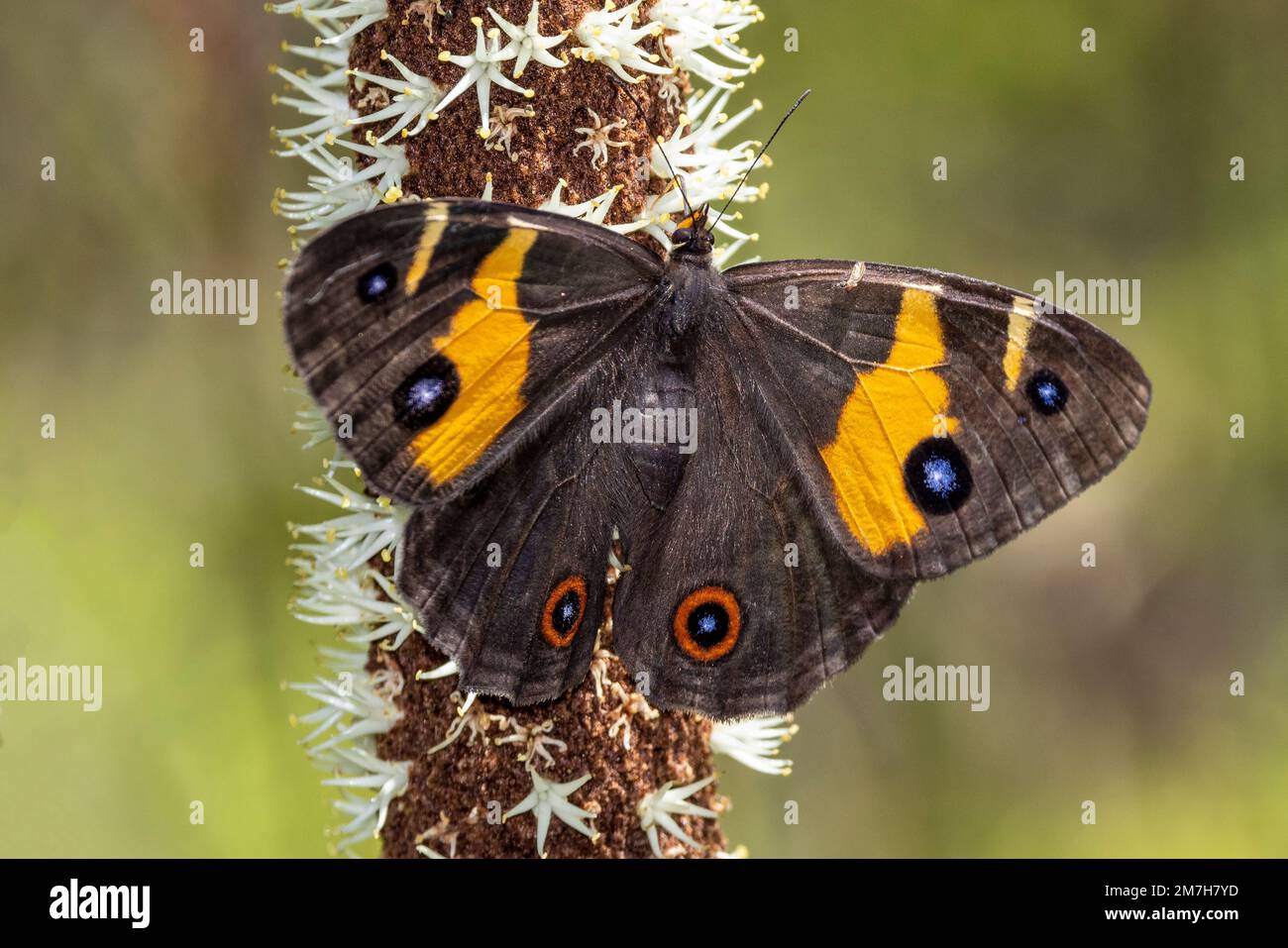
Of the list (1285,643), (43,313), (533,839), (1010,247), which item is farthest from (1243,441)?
(43,313)

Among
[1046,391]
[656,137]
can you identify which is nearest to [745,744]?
[1046,391]

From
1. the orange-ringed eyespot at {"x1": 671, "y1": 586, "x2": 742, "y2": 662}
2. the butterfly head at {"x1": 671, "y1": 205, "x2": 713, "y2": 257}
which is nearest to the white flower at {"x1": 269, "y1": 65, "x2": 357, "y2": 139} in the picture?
the butterfly head at {"x1": 671, "y1": 205, "x2": 713, "y2": 257}

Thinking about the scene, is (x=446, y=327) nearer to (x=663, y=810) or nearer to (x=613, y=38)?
(x=613, y=38)

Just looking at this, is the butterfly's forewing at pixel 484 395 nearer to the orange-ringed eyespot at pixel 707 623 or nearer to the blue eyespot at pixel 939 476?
the orange-ringed eyespot at pixel 707 623

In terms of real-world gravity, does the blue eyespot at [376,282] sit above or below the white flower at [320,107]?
below

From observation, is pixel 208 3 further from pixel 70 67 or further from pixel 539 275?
pixel 539 275

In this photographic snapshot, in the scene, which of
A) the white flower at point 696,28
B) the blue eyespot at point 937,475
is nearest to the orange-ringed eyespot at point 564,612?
the blue eyespot at point 937,475
